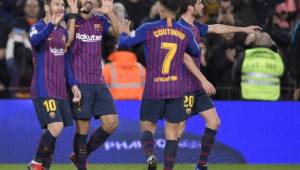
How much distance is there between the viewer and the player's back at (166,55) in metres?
11.6

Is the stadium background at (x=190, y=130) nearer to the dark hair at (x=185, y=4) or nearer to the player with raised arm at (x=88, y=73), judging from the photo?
the dark hair at (x=185, y=4)

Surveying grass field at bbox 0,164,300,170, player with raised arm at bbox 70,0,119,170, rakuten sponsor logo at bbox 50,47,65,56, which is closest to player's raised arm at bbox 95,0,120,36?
player with raised arm at bbox 70,0,119,170

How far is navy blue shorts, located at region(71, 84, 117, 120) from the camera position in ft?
40.2

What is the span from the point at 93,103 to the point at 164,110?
39.5 inches

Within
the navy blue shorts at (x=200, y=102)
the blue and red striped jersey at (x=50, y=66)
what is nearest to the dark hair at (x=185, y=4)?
the navy blue shorts at (x=200, y=102)

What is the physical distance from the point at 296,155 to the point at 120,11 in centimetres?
379

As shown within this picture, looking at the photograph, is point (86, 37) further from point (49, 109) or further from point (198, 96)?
point (198, 96)

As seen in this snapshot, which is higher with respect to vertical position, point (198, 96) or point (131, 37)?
point (131, 37)

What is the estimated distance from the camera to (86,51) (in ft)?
40.2

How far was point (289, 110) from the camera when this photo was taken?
16156 mm

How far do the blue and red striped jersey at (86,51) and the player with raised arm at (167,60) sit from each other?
0.64 m

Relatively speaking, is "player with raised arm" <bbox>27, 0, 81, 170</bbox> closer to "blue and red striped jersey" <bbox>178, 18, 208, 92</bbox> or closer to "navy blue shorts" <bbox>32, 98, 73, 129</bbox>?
"navy blue shorts" <bbox>32, 98, 73, 129</bbox>

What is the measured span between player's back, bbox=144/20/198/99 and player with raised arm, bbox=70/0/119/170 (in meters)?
0.79

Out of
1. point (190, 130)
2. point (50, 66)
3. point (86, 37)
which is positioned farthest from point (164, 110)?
point (190, 130)
